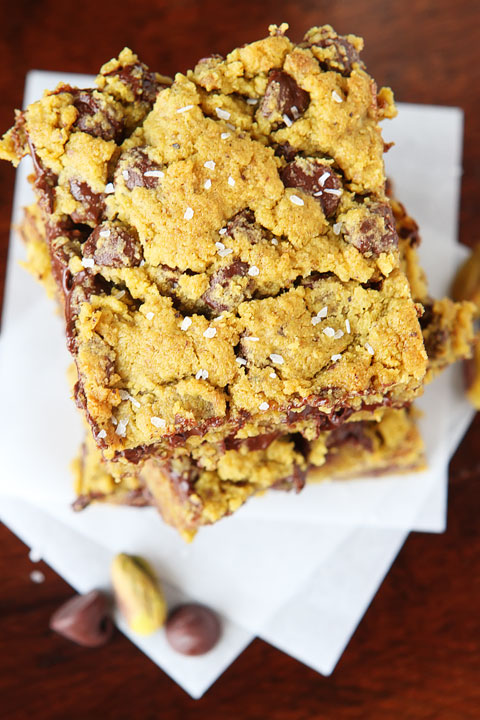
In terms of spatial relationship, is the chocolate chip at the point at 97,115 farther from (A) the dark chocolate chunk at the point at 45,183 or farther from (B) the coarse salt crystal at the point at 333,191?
(B) the coarse salt crystal at the point at 333,191

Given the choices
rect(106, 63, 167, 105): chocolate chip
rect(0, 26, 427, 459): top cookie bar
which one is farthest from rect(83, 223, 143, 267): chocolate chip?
rect(106, 63, 167, 105): chocolate chip

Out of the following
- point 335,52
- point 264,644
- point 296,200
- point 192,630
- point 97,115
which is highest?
point 335,52

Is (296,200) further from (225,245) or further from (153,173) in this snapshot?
(153,173)

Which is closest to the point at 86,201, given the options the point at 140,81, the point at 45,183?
the point at 45,183

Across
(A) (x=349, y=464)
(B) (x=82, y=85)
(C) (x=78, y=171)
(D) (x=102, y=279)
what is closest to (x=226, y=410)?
(D) (x=102, y=279)

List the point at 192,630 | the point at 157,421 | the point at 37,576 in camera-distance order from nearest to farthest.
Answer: the point at 157,421
the point at 192,630
the point at 37,576

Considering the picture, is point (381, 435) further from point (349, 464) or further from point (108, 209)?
point (108, 209)

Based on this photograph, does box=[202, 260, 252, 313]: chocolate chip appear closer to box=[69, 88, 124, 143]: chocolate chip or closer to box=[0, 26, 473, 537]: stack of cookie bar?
box=[0, 26, 473, 537]: stack of cookie bar
